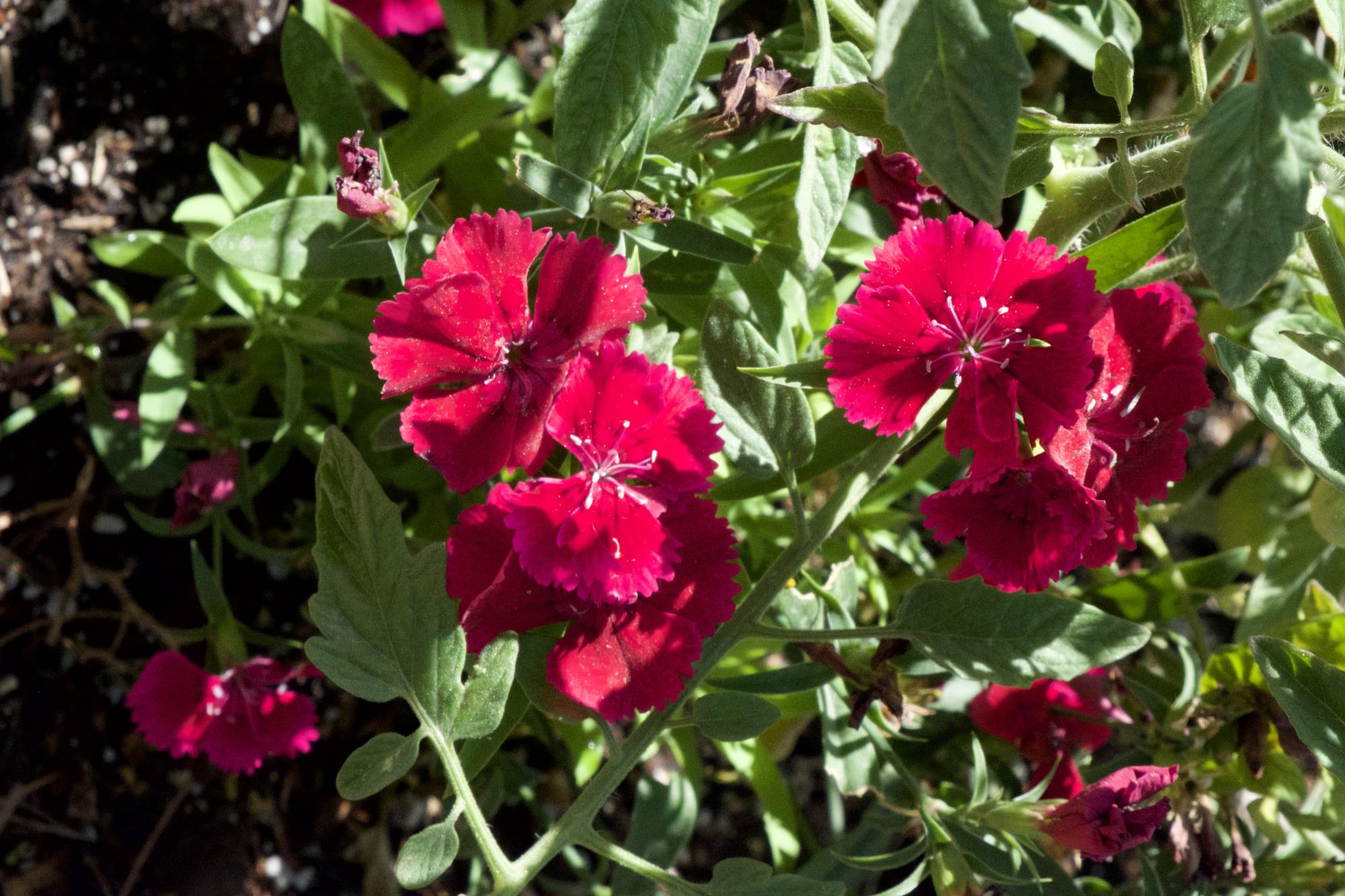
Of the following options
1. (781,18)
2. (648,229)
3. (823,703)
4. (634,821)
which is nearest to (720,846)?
(634,821)

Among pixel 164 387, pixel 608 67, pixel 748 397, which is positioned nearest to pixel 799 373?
pixel 748 397

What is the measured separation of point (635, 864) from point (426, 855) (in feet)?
0.56

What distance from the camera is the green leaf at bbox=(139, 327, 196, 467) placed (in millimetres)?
A: 1334

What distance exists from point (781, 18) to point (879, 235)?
0.70m

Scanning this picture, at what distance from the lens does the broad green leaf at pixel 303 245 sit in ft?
3.54

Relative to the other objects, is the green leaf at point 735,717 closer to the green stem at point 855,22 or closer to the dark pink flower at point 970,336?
the dark pink flower at point 970,336

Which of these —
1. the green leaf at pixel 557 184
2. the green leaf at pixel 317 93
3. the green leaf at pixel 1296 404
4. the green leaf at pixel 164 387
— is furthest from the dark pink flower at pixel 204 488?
the green leaf at pixel 1296 404

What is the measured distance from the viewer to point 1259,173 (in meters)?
0.68

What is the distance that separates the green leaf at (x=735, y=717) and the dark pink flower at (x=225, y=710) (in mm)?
601

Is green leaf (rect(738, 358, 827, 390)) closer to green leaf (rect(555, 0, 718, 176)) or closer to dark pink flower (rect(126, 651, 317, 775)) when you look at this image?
green leaf (rect(555, 0, 718, 176))

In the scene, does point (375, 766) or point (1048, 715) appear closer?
point (375, 766)

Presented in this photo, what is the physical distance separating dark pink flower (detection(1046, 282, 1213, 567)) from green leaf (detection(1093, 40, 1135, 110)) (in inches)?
6.2

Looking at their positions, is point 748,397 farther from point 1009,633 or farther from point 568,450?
point 1009,633

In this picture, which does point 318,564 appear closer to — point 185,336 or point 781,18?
point 185,336
